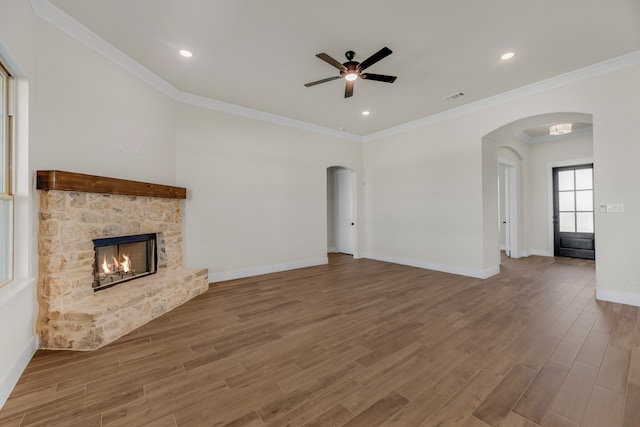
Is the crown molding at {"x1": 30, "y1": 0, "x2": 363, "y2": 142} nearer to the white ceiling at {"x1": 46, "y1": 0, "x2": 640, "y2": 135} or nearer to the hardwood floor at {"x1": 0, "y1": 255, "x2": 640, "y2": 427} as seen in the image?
the white ceiling at {"x1": 46, "y1": 0, "x2": 640, "y2": 135}

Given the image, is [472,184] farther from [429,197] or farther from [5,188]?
[5,188]

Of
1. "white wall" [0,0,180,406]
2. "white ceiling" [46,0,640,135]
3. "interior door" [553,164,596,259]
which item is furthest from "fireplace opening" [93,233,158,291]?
"interior door" [553,164,596,259]

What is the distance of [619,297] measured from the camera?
11.3 feet

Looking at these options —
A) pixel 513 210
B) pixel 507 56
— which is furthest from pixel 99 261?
pixel 513 210

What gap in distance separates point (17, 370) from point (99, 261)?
1282mm

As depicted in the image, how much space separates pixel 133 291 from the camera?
294 cm

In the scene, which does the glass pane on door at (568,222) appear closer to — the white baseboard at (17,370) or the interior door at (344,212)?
the interior door at (344,212)

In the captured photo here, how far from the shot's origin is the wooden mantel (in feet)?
7.72

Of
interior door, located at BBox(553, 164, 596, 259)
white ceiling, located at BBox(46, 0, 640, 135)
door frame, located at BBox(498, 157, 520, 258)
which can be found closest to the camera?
white ceiling, located at BBox(46, 0, 640, 135)

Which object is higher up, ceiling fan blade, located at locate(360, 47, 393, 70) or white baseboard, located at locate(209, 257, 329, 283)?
ceiling fan blade, located at locate(360, 47, 393, 70)

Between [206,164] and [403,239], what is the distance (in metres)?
4.38

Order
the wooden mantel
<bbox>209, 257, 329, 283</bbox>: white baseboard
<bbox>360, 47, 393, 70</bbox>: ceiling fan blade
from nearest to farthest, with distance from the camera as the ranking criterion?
the wooden mantel, <bbox>360, 47, 393, 70</bbox>: ceiling fan blade, <bbox>209, 257, 329, 283</bbox>: white baseboard

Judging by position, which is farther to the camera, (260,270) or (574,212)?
(574,212)

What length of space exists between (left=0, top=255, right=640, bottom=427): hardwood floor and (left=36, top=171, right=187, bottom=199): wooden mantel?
1.49 meters
